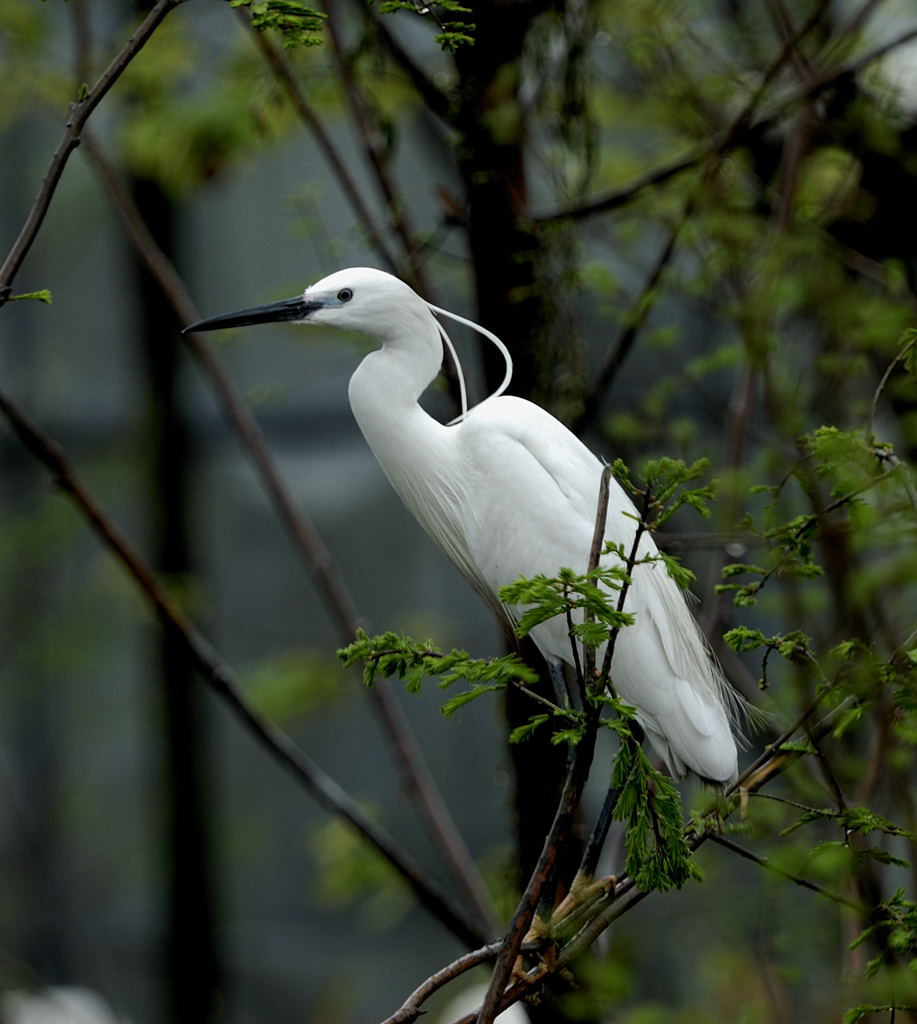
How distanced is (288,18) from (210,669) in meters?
0.80

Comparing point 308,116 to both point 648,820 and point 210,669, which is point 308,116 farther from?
point 648,820

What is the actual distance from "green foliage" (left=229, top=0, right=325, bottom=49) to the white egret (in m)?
0.19

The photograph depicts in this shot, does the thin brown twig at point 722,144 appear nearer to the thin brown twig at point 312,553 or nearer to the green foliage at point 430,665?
the thin brown twig at point 312,553

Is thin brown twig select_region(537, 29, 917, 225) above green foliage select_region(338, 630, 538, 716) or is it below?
above

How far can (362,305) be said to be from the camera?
86 cm

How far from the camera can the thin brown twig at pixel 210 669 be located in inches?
49.6

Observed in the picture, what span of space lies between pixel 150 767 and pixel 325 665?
1.17 metres

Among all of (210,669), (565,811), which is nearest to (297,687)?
(210,669)

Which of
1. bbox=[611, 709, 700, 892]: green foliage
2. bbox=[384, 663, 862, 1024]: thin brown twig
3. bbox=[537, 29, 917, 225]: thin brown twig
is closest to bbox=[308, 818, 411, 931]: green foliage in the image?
bbox=[384, 663, 862, 1024]: thin brown twig

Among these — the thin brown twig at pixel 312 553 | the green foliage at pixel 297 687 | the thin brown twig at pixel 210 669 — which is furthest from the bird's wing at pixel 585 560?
the green foliage at pixel 297 687

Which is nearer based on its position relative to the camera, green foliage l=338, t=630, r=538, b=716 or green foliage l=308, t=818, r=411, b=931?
green foliage l=338, t=630, r=538, b=716

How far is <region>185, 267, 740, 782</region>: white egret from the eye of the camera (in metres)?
0.94

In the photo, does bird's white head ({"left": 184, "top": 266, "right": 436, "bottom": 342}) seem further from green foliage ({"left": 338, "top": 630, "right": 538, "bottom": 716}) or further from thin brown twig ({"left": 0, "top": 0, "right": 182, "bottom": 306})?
green foliage ({"left": 338, "top": 630, "right": 538, "bottom": 716})

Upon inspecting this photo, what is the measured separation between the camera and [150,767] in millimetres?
4027
